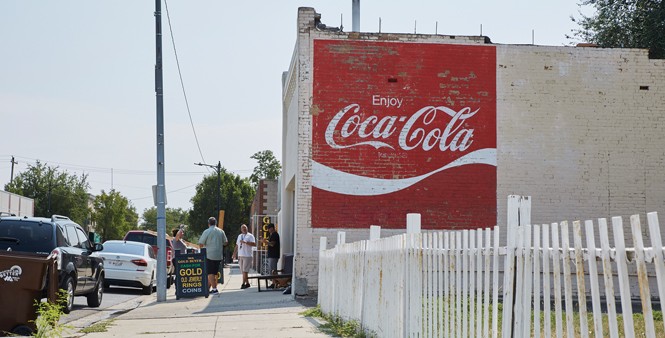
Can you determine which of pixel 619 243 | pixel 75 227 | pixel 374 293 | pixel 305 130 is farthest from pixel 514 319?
pixel 305 130

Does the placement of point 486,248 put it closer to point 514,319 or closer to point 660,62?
point 514,319

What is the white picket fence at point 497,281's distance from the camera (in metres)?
4.86

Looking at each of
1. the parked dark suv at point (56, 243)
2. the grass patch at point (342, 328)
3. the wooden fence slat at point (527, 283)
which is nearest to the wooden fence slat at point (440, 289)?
the wooden fence slat at point (527, 283)

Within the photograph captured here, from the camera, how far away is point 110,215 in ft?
310

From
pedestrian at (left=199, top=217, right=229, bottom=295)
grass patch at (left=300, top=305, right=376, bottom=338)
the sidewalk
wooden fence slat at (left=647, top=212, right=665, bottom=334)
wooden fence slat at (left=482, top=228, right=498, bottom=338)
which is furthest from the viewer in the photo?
pedestrian at (left=199, top=217, right=229, bottom=295)

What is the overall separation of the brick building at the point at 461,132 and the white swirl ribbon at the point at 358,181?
0.02 m

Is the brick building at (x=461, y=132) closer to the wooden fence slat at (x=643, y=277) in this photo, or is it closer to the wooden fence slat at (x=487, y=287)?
the wooden fence slat at (x=487, y=287)

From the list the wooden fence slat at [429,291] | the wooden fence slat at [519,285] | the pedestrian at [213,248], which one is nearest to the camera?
the wooden fence slat at [519,285]

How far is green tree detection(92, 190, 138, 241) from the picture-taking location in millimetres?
94062

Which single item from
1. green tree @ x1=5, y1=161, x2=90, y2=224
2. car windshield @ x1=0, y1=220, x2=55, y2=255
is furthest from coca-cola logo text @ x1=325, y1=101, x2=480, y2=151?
green tree @ x1=5, y1=161, x2=90, y2=224

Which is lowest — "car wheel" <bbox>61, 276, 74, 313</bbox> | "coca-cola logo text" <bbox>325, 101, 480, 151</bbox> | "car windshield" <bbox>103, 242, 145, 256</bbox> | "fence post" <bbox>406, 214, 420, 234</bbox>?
"car wheel" <bbox>61, 276, 74, 313</bbox>

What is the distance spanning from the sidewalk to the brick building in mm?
3267

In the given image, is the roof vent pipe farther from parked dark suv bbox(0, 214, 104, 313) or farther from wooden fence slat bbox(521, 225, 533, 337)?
wooden fence slat bbox(521, 225, 533, 337)

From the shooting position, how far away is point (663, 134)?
75.2ft
